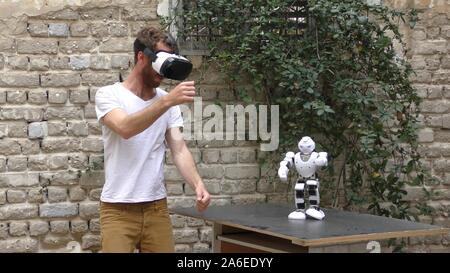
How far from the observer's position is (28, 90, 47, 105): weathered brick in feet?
20.2

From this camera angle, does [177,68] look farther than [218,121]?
No

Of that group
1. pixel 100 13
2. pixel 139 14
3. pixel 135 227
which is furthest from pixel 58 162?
pixel 135 227

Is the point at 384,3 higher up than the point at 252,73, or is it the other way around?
the point at 384,3

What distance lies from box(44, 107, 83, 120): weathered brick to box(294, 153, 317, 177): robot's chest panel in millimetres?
2266

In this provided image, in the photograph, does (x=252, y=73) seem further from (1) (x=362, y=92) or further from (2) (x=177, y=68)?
(2) (x=177, y=68)

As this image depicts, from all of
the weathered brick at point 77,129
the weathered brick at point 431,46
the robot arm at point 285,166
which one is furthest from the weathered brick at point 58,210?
the weathered brick at point 431,46

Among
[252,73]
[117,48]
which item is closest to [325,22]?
[252,73]

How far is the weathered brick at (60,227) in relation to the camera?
6.19 m

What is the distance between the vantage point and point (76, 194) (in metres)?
6.24

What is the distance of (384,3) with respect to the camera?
22.6 ft

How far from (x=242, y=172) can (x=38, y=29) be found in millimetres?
1979

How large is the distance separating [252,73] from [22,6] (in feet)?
6.06

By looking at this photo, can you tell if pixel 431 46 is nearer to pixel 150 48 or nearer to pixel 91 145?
pixel 91 145
